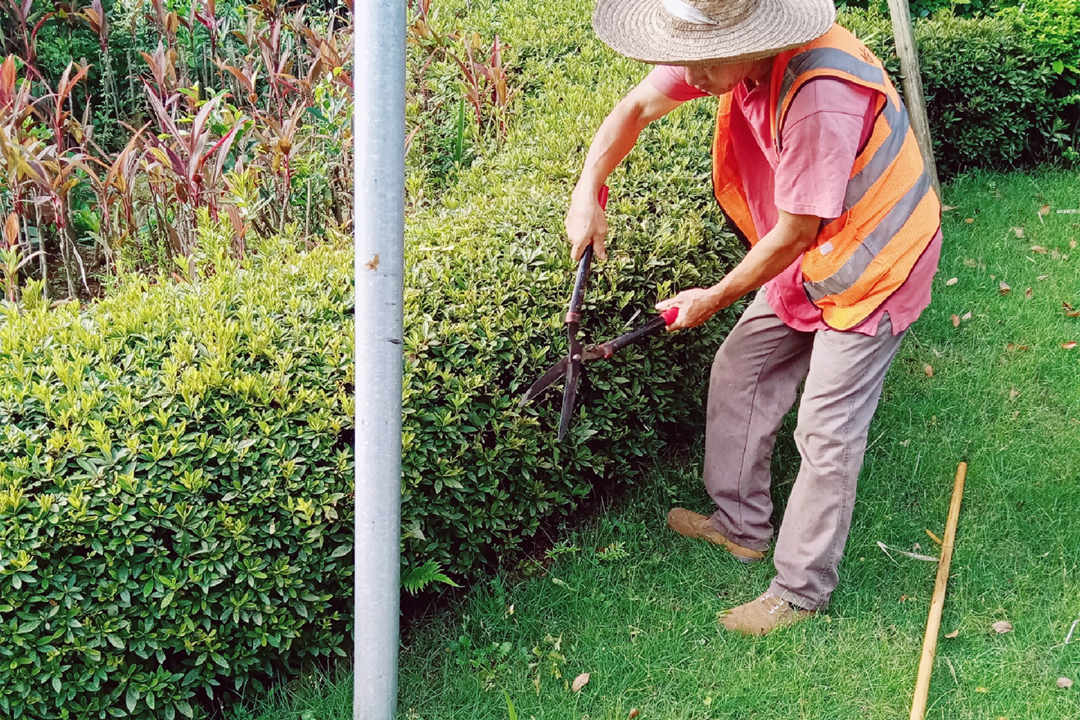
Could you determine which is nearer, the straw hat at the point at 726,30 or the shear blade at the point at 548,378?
the straw hat at the point at 726,30

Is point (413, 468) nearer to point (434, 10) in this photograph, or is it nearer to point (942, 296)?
point (942, 296)

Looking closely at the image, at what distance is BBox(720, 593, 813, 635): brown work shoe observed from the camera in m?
3.10

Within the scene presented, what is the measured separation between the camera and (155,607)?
246 cm

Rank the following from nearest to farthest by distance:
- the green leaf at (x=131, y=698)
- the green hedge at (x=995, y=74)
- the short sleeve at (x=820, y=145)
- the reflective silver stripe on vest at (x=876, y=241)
→ the green leaf at (x=131, y=698) → the short sleeve at (x=820, y=145) → the reflective silver stripe on vest at (x=876, y=241) → the green hedge at (x=995, y=74)

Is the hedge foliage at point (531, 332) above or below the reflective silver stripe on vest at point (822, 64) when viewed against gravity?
below

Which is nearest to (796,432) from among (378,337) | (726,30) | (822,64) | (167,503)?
(822,64)

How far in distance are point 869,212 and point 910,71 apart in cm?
300

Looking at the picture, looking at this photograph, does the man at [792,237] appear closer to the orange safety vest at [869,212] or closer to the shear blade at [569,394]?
the orange safety vest at [869,212]

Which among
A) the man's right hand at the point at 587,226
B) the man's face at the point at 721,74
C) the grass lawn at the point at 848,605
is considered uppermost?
the man's face at the point at 721,74

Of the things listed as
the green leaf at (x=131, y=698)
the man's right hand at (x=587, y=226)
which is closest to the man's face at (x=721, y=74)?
the man's right hand at (x=587, y=226)

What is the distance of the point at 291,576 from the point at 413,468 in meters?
0.42

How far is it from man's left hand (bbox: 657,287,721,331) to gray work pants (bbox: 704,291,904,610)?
374mm

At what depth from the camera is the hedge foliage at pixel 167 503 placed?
236 centimetres

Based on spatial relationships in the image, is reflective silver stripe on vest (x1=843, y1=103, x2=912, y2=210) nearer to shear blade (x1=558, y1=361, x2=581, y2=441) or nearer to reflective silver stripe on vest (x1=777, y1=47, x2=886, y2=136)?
reflective silver stripe on vest (x1=777, y1=47, x2=886, y2=136)
